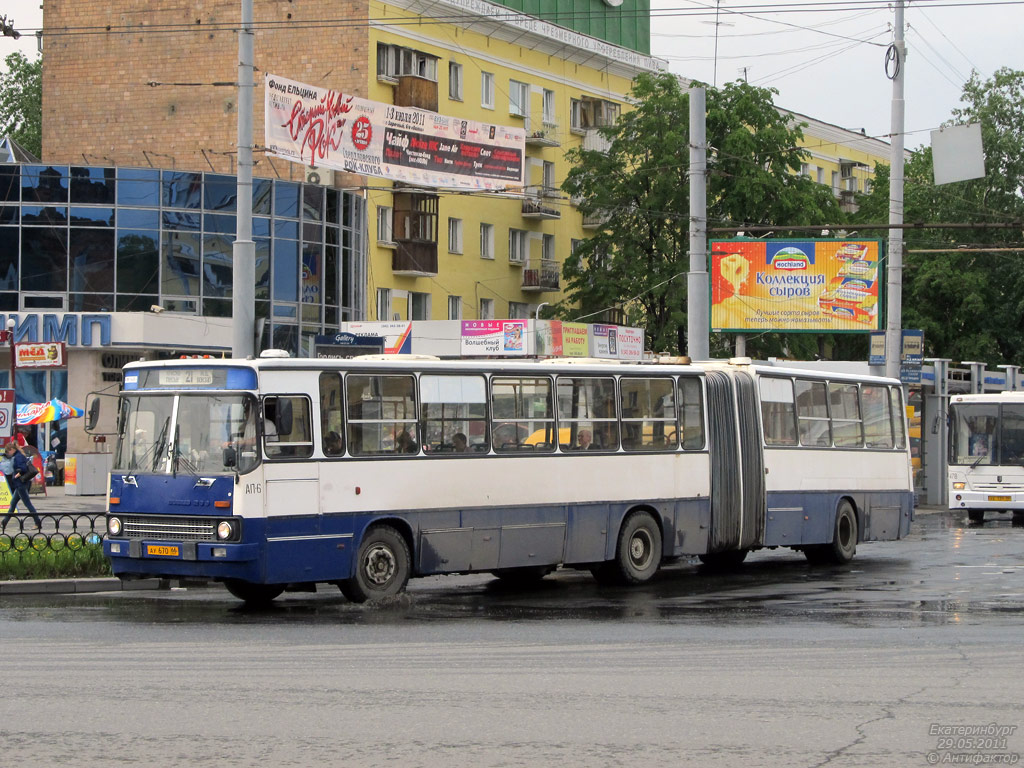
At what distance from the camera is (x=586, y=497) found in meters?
19.1

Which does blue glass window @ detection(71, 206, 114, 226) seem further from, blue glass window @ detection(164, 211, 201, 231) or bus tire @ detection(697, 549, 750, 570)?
bus tire @ detection(697, 549, 750, 570)

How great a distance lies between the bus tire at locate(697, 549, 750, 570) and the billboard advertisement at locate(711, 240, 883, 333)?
1825cm

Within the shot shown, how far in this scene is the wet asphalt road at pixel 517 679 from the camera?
8250 mm

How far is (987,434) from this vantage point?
3688 centimetres

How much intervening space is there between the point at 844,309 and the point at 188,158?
23.9 metres

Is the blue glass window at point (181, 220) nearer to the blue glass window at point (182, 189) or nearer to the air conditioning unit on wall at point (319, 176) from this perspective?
the blue glass window at point (182, 189)

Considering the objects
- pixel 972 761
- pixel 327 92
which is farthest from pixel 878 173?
pixel 972 761

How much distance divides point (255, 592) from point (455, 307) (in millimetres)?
39482

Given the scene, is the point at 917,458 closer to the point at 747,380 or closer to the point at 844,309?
the point at 844,309

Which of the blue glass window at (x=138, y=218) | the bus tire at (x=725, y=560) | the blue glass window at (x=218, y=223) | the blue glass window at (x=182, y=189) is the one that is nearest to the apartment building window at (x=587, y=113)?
the blue glass window at (x=218, y=223)

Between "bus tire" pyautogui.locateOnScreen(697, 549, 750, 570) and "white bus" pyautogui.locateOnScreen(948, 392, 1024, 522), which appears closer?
"bus tire" pyautogui.locateOnScreen(697, 549, 750, 570)

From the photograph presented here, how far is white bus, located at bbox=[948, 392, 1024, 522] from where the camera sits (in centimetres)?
3597

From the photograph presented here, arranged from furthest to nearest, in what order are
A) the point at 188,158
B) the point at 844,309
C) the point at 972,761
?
the point at 188,158 → the point at 844,309 → the point at 972,761

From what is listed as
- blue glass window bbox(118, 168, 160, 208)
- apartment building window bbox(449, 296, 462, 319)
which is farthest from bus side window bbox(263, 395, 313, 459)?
apartment building window bbox(449, 296, 462, 319)
